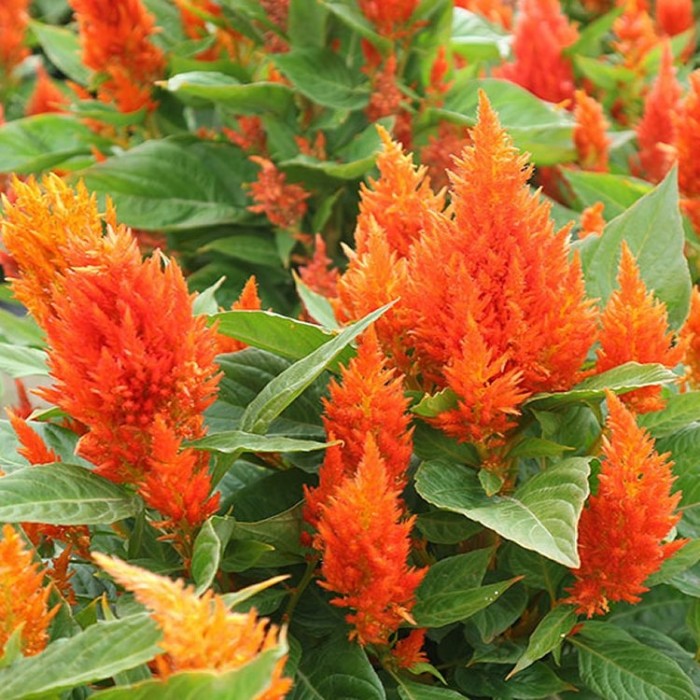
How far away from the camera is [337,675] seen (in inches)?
54.5

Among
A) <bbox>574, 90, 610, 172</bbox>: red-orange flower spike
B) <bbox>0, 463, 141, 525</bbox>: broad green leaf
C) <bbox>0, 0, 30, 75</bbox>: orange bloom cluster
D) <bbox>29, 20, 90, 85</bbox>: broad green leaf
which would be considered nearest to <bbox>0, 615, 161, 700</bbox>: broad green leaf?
<bbox>0, 463, 141, 525</bbox>: broad green leaf

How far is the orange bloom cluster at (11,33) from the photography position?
4.17 meters

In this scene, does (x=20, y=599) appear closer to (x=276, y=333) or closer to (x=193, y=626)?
(x=193, y=626)

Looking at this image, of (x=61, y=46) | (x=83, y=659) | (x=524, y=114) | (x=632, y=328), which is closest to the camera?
(x=83, y=659)

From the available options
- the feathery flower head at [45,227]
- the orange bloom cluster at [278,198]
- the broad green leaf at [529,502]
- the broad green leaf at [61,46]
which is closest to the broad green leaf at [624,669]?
the broad green leaf at [529,502]

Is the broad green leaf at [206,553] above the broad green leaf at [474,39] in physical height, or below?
below

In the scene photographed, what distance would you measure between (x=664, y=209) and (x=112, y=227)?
0.88 m

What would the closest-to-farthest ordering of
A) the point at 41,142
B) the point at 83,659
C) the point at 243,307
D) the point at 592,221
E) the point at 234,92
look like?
the point at 83,659 → the point at 243,307 → the point at 592,221 → the point at 234,92 → the point at 41,142

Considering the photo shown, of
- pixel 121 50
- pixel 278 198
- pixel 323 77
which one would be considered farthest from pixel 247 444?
pixel 121 50

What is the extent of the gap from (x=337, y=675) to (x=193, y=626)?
531mm

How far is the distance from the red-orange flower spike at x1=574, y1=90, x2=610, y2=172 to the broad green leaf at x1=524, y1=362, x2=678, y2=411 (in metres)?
1.30

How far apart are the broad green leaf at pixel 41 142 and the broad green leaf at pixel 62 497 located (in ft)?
5.69

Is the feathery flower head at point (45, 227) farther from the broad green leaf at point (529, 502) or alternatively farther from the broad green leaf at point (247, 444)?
the broad green leaf at point (529, 502)

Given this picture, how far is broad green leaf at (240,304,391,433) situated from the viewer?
4.18 ft
